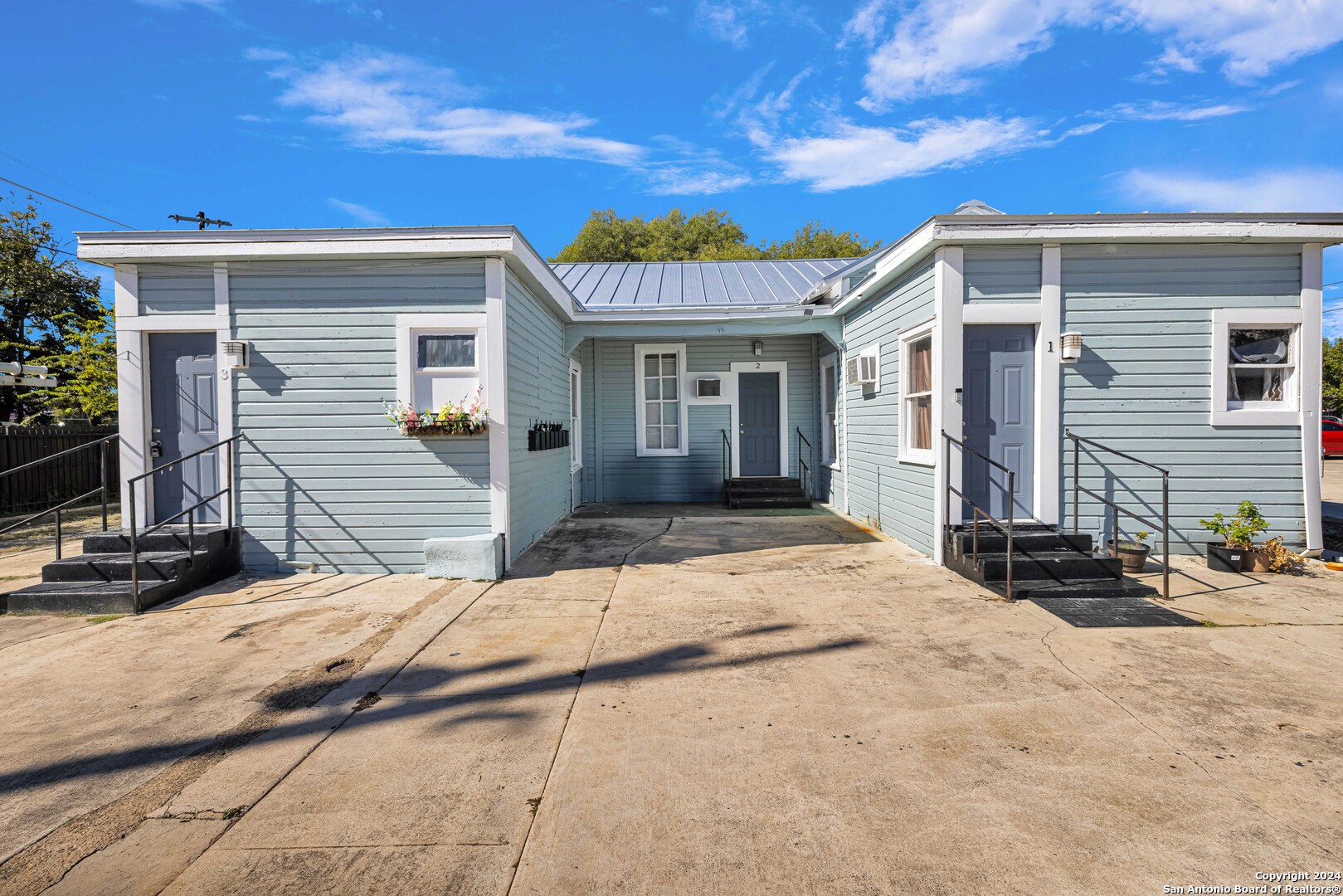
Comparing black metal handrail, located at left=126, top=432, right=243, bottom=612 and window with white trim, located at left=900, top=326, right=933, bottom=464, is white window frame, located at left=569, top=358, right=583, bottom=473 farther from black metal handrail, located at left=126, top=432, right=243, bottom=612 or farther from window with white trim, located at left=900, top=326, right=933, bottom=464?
window with white trim, located at left=900, top=326, right=933, bottom=464

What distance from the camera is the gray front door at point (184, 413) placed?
20.2 feet

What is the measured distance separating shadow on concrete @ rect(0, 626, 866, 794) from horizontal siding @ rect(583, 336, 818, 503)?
6.54m

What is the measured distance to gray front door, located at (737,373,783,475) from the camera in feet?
36.0

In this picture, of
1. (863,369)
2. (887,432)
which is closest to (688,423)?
(863,369)

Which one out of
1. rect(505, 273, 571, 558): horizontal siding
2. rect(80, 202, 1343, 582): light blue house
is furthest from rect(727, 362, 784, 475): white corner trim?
rect(80, 202, 1343, 582): light blue house

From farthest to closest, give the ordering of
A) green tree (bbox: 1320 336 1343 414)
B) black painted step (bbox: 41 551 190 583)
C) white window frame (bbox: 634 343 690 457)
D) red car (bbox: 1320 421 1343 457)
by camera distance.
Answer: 1. green tree (bbox: 1320 336 1343 414)
2. red car (bbox: 1320 421 1343 457)
3. white window frame (bbox: 634 343 690 457)
4. black painted step (bbox: 41 551 190 583)

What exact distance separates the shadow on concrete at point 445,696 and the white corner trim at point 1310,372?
522 cm

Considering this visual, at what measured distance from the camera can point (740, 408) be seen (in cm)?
1094

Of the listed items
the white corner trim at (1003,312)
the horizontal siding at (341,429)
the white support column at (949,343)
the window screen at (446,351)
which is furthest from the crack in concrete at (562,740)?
the white corner trim at (1003,312)

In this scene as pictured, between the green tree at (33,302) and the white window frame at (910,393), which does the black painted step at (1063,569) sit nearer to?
the white window frame at (910,393)

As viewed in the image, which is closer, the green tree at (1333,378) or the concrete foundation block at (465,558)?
the concrete foundation block at (465,558)

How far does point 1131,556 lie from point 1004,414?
5.35 feet

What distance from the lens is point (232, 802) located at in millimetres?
2518

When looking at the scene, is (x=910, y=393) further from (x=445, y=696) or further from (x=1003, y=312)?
(x=445, y=696)
